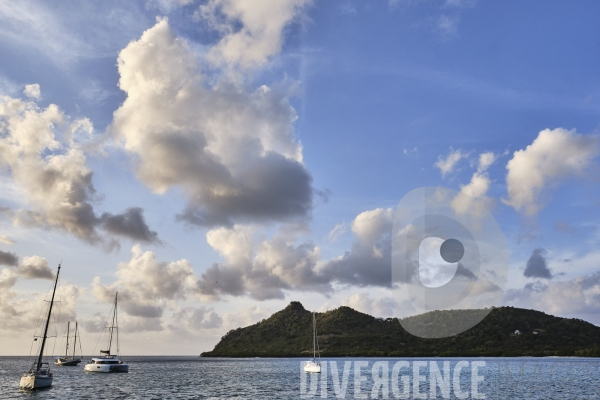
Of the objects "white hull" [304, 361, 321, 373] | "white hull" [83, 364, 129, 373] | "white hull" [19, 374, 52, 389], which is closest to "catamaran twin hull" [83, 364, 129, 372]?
"white hull" [83, 364, 129, 373]

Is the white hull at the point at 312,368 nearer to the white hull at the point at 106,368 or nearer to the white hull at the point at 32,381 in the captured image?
the white hull at the point at 32,381

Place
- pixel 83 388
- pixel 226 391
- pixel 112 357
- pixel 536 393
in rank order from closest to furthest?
pixel 536 393 → pixel 226 391 → pixel 83 388 → pixel 112 357

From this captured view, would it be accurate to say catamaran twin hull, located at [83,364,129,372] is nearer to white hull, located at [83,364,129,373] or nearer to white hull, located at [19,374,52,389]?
white hull, located at [83,364,129,373]

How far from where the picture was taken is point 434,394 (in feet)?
262

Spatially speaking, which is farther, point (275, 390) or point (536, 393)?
point (275, 390)

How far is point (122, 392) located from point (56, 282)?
24.0 m

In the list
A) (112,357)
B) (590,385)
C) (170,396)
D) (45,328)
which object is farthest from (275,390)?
(112,357)

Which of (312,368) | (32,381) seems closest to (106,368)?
(312,368)

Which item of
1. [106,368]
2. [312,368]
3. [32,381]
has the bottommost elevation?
[106,368]

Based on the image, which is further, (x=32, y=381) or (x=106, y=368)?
(x=106, y=368)

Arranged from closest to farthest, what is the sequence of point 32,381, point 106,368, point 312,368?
point 32,381 → point 312,368 → point 106,368

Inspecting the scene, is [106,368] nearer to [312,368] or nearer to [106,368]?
[106,368]

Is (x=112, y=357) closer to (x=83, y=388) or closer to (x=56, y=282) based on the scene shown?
(x=83, y=388)

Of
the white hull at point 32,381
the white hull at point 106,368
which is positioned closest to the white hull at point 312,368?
the white hull at point 32,381
